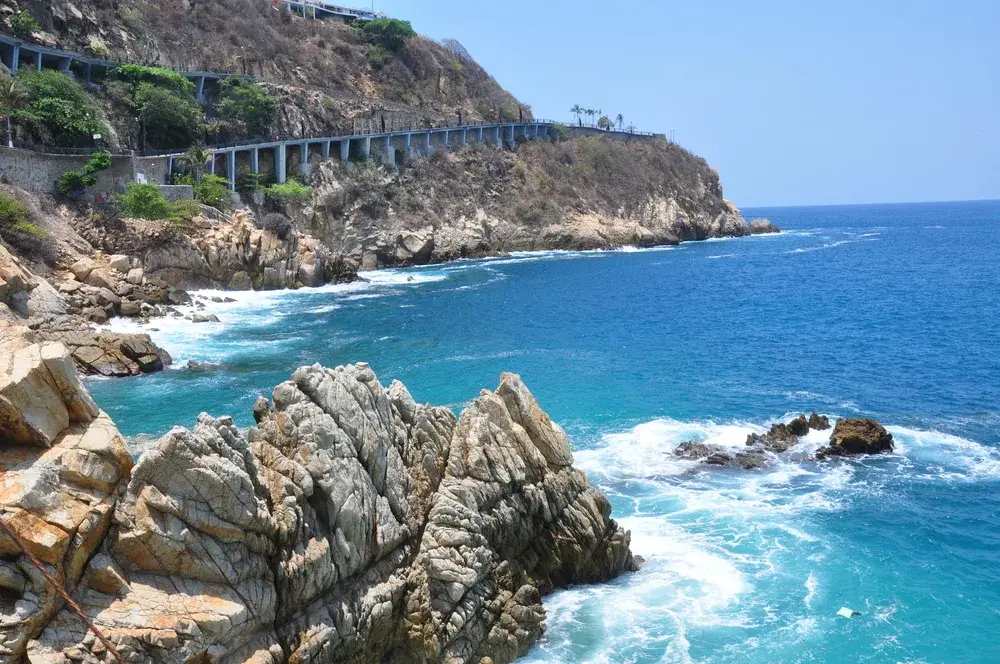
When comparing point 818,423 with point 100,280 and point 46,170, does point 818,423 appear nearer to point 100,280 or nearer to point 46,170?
point 100,280

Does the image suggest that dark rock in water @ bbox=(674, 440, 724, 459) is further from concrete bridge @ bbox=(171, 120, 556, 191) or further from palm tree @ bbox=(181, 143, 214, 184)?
concrete bridge @ bbox=(171, 120, 556, 191)

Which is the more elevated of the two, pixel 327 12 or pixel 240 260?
pixel 327 12

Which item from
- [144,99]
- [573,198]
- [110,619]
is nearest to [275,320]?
[144,99]

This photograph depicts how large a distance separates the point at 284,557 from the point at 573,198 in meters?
100

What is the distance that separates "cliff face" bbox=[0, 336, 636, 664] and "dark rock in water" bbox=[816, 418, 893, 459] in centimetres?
1286

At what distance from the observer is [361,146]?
9238cm

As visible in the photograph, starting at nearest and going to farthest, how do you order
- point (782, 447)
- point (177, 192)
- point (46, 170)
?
Answer: point (782, 447) < point (46, 170) < point (177, 192)

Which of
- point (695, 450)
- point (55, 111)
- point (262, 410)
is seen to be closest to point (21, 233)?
point (55, 111)

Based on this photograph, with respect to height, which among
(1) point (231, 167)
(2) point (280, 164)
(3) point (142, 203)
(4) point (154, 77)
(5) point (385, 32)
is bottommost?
(3) point (142, 203)

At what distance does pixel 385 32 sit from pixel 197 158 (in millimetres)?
56219

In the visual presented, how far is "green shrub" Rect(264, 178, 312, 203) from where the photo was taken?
7552 cm

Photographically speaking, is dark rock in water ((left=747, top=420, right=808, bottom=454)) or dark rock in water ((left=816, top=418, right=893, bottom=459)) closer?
dark rock in water ((left=816, top=418, right=893, bottom=459))

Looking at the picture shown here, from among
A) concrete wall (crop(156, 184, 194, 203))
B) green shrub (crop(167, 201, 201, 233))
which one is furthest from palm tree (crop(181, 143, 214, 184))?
green shrub (crop(167, 201, 201, 233))

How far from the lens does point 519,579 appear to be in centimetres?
1831
